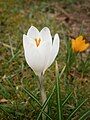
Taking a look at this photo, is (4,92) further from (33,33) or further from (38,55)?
(38,55)

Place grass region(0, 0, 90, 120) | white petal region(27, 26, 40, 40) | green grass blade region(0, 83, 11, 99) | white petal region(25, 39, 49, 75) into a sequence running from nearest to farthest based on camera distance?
white petal region(25, 39, 49, 75)
white petal region(27, 26, 40, 40)
grass region(0, 0, 90, 120)
green grass blade region(0, 83, 11, 99)

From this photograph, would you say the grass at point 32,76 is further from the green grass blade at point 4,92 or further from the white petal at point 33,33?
the white petal at point 33,33

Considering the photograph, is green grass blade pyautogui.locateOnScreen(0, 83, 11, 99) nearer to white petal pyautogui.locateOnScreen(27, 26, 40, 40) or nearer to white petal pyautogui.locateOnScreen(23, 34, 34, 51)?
white petal pyautogui.locateOnScreen(27, 26, 40, 40)

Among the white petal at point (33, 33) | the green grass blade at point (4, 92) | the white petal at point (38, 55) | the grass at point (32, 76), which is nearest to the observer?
the white petal at point (38, 55)

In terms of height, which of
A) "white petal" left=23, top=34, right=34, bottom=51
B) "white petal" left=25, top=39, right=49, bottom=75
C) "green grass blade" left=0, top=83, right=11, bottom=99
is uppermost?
"white petal" left=23, top=34, right=34, bottom=51

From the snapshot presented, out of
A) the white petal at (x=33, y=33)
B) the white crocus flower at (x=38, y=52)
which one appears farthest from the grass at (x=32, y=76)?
the white petal at (x=33, y=33)

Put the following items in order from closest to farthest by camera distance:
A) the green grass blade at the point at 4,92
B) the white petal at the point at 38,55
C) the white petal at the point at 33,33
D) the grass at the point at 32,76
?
1. the white petal at the point at 38,55
2. the white petal at the point at 33,33
3. the grass at the point at 32,76
4. the green grass blade at the point at 4,92

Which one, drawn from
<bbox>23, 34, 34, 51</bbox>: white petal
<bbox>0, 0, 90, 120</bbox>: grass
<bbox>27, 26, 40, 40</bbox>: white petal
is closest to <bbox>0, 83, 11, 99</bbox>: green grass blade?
<bbox>0, 0, 90, 120</bbox>: grass

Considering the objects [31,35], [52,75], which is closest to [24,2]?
[52,75]

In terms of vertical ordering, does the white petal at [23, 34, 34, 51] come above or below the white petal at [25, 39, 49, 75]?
above
